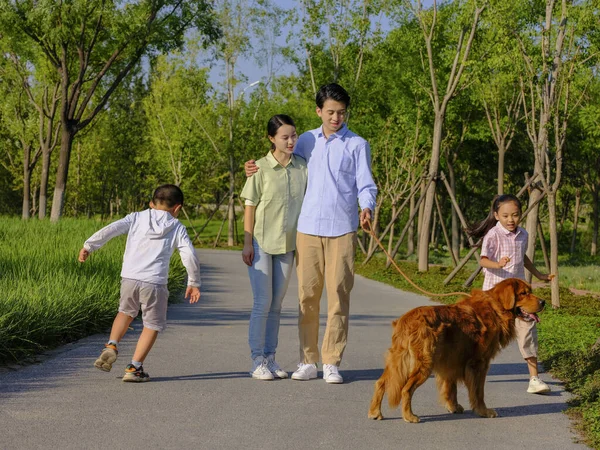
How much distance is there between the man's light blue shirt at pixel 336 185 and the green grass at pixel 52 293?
→ 2.75 metres

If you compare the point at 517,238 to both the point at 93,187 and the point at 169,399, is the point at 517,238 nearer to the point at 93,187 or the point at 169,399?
the point at 169,399

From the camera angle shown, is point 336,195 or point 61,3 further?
point 61,3

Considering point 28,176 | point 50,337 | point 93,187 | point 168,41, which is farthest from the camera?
point 93,187

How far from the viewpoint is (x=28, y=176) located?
42281mm

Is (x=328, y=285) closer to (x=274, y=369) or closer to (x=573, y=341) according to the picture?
(x=274, y=369)

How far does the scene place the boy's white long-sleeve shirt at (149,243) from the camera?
704 cm

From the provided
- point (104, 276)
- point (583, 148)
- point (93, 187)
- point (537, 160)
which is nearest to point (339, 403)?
point (104, 276)

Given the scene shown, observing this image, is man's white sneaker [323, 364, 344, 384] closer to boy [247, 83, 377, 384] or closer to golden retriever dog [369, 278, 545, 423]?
boy [247, 83, 377, 384]

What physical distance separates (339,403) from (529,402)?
1.49 meters

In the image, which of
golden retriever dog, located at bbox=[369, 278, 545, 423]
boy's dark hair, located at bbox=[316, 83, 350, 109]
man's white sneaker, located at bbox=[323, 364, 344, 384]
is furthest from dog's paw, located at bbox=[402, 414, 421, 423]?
boy's dark hair, located at bbox=[316, 83, 350, 109]

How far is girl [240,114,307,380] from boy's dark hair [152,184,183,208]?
1.74ft

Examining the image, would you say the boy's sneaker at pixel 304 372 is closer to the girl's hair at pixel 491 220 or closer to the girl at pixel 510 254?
the girl at pixel 510 254

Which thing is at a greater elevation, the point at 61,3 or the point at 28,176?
the point at 61,3

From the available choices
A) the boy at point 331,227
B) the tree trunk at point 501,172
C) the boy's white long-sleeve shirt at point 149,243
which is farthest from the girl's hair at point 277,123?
the tree trunk at point 501,172
